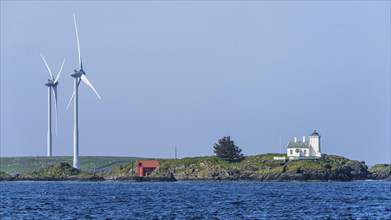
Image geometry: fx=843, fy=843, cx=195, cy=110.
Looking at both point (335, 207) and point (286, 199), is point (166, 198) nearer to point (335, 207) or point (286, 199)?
point (286, 199)

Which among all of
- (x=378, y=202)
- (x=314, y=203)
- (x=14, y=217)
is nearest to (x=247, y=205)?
(x=314, y=203)

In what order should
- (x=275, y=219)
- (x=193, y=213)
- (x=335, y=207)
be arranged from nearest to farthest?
(x=275, y=219), (x=193, y=213), (x=335, y=207)

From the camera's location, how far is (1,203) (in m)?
117

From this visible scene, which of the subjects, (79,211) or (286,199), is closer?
(79,211)

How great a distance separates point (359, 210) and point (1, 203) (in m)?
48.9

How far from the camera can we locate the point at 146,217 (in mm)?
89938

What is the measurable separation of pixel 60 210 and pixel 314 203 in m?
34.9

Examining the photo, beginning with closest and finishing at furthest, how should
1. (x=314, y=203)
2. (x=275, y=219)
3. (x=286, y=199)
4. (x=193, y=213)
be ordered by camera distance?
(x=275, y=219) < (x=193, y=213) < (x=314, y=203) < (x=286, y=199)

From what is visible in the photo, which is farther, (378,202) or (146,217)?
(378,202)

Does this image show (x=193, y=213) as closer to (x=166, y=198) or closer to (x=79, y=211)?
(x=79, y=211)

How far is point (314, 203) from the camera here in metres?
115

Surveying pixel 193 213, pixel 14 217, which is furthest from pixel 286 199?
pixel 14 217

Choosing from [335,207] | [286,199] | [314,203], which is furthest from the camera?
[286,199]

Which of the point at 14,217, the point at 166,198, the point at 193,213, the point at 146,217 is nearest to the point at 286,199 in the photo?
the point at 166,198
